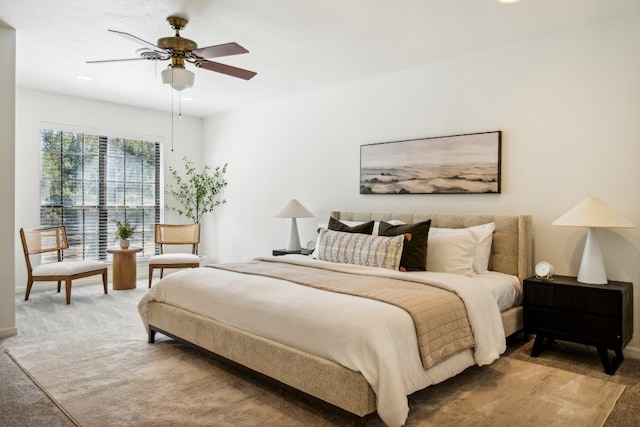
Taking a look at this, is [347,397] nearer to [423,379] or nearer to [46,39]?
[423,379]

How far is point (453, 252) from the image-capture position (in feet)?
12.0

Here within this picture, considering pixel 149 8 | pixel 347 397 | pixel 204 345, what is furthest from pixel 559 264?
pixel 149 8

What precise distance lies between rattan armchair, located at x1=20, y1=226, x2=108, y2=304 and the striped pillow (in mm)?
2947

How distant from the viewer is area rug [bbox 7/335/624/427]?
2402mm

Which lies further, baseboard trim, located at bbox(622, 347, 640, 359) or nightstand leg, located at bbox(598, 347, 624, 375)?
baseboard trim, located at bbox(622, 347, 640, 359)

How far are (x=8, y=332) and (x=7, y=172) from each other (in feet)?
4.53

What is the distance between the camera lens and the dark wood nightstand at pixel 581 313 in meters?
3.07

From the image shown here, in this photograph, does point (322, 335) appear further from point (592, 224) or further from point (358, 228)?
point (592, 224)

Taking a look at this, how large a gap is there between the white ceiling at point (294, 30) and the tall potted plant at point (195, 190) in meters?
2.24

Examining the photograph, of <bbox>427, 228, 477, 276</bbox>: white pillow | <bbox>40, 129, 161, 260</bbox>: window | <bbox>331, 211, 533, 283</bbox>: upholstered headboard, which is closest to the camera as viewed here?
<bbox>427, 228, 477, 276</bbox>: white pillow

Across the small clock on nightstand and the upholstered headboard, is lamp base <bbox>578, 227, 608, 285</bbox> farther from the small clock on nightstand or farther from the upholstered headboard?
the upholstered headboard

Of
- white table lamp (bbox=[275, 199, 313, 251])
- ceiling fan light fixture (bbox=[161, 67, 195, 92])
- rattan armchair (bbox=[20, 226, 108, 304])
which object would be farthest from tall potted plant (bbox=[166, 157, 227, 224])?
ceiling fan light fixture (bbox=[161, 67, 195, 92])

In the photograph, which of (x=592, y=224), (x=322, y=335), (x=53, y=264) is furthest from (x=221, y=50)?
(x=53, y=264)

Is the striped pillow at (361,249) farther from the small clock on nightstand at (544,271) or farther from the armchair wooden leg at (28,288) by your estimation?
the armchair wooden leg at (28,288)
